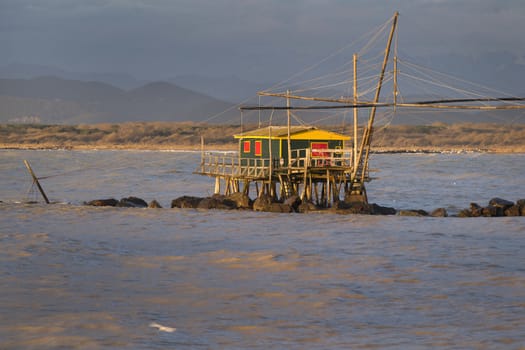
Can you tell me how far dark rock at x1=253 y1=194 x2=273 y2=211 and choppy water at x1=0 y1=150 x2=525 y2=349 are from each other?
1.30 metres

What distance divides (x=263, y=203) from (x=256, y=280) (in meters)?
20.2

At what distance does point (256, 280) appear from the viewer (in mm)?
22500

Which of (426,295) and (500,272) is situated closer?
(426,295)

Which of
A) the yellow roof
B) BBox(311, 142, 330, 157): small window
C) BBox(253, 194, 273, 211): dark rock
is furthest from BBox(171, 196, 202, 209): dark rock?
BBox(311, 142, 330, 157): small window

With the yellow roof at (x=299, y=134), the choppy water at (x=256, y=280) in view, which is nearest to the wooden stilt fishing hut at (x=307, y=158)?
the yellow roof at (x=299, y=134)

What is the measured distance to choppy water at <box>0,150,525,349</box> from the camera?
16422mm

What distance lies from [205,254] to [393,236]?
891 centimetres

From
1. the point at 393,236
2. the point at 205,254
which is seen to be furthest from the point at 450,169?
the point at 205,254

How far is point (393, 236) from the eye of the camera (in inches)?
1303

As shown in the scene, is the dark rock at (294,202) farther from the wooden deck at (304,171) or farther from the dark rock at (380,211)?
the dark rock at (380,211)

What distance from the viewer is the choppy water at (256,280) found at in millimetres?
16422

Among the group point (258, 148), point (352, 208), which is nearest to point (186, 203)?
point (258, 148)

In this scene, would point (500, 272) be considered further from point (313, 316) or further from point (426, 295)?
point (313, 316)

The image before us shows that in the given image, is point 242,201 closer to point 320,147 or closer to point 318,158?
point 318,158
